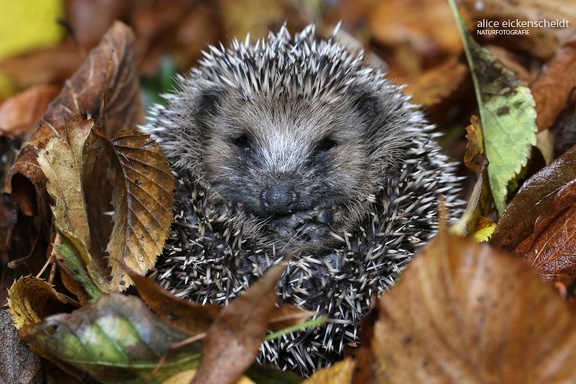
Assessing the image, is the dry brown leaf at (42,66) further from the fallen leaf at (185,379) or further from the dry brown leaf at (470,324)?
the dry brown leaf at (470,324)

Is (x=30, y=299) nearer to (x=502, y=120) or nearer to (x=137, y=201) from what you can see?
(x=137, y=201)

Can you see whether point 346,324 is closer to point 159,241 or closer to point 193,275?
point 193,275

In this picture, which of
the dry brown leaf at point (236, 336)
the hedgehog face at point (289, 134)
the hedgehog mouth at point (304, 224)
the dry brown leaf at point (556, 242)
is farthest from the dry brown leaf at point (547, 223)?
the dry brown leaf at point (236, 336)

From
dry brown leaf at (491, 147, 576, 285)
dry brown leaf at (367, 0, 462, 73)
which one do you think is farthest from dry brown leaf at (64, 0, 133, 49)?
dry brown leaf at (491, 147, 576, 285)

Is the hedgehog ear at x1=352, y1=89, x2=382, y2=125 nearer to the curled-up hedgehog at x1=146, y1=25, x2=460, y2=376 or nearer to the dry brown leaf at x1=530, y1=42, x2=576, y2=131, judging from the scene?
the curled-up hedgehog at x1=146, y1=25, x2=460, y2=376

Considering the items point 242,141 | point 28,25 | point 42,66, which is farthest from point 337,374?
point 28,25
